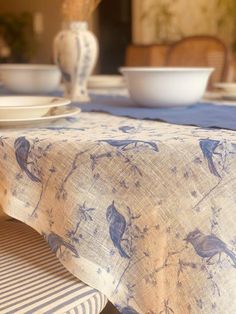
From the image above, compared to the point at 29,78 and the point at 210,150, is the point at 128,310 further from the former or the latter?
the point at 29,78

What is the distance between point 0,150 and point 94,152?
→ 175mm

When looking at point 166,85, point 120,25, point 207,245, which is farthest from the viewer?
point 120,25

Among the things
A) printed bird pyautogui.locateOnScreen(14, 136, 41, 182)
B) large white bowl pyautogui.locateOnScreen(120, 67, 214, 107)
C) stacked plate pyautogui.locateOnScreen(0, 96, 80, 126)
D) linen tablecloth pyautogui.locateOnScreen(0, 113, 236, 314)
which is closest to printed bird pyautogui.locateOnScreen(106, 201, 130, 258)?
linen tablecloth pyautogui.locateOnScreen(0, 113, 236, 314)

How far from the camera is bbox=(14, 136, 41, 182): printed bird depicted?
0.69m

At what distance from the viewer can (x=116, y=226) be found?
65cm

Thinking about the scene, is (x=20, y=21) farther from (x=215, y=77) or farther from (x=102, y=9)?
(x=215, y=77)

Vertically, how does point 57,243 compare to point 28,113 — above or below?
below

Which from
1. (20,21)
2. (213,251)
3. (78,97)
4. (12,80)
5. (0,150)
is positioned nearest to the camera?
(213,251)

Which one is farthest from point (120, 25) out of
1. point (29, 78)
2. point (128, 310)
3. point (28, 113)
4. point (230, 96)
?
point (128, 310)

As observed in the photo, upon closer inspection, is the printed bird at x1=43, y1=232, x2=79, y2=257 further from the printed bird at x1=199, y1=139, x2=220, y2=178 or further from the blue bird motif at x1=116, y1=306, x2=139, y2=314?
the printed bird at x1=199, y1=139, x2=220, y2=178

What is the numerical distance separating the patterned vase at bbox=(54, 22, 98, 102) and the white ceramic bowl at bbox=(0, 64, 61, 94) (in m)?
0.18

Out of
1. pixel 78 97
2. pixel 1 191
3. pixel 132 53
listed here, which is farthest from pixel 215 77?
pixel 1 191

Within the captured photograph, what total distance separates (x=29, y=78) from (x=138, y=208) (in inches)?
35.6

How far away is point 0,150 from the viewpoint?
724 millimetres
